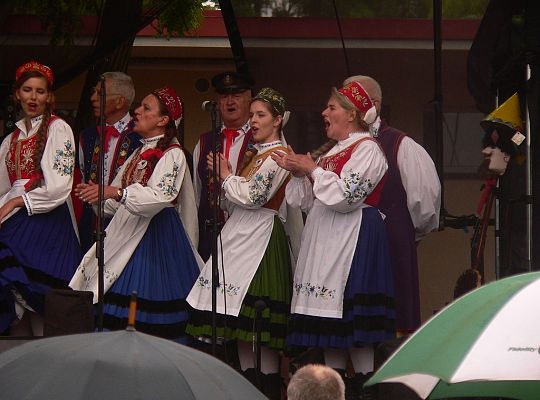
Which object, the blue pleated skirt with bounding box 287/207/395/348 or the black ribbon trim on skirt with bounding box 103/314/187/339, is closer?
the blue pleated skirt with bounding box 287/207/395/348

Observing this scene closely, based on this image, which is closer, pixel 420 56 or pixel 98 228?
pixel 98 228

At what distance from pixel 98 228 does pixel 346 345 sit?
56.0 inches

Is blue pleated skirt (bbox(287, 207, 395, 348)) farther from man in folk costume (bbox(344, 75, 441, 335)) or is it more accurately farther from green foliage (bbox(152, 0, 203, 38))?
green foliage (bbox(152, 0, 203, 38))

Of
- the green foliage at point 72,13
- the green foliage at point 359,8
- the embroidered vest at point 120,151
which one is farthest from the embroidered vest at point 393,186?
the green foliage at point 72,13

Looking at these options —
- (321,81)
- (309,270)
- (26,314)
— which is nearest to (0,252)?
(26,314)

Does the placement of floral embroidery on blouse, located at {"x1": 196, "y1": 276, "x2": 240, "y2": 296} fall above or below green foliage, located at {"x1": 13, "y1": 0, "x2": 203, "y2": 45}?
below

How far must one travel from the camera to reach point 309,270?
797 centimetres

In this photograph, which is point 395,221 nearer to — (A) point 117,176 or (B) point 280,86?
(A) point 117,176

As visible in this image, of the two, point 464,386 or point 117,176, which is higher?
point 117,176

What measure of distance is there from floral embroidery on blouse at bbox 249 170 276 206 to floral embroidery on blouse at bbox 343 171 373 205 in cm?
58

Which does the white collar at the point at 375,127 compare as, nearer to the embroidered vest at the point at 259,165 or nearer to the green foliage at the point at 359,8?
the embroidered vest at the point at 259,165

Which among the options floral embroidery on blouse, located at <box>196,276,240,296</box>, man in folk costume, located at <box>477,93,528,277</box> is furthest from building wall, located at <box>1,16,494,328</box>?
floral embroidery on blouse, located at <box>196,276,240,296</box>

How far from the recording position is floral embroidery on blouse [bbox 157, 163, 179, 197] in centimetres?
848

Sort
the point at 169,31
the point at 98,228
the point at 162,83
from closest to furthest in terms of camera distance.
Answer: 1. the point at 98,228
2. the point at 169,31
3. the point at 162,83
